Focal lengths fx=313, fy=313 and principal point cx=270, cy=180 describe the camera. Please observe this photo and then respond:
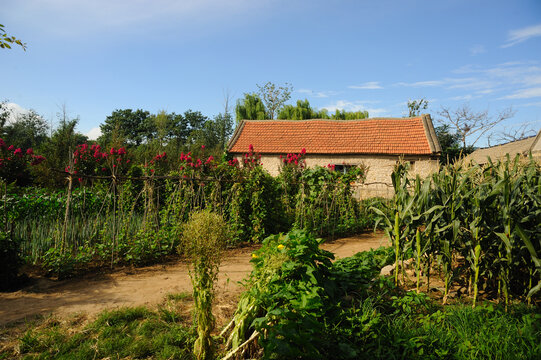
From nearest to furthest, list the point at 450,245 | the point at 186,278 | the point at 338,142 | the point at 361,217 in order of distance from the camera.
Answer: the point at 450,245 → the point at 186,278 → the point at 361,217 → the point at 338,142

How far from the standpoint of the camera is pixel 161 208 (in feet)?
26.8

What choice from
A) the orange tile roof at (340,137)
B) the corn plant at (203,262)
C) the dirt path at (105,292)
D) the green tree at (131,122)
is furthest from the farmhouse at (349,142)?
the green tree at (131,122)

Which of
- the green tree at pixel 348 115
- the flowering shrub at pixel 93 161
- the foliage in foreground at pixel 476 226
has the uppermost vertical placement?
the green tree at pixel 348 115

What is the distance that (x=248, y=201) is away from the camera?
7.85 meters

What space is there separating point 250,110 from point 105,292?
3037 centimetres

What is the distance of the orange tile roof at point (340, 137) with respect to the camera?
1716cm

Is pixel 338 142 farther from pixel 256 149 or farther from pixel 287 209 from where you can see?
pixel 287 209

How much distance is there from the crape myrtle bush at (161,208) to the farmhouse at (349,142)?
24.4 feet

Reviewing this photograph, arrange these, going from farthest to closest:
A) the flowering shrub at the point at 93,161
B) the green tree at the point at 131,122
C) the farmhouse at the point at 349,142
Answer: the green tree at the point at 131,122 < the farmhouse at the point at 349,142 < the flowering shrub at the point at 93,161

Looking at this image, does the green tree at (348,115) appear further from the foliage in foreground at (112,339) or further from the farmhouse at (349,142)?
the foliage in foreground at (112,339)

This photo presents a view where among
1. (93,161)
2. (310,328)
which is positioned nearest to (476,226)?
(310,328)

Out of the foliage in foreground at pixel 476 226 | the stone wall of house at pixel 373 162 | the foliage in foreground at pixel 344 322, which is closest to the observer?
the foliage in foreground at pixel 344 322

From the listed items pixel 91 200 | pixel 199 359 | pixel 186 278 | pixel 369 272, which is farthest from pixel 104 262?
pixel 369 272

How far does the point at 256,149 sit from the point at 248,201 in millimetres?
11206
